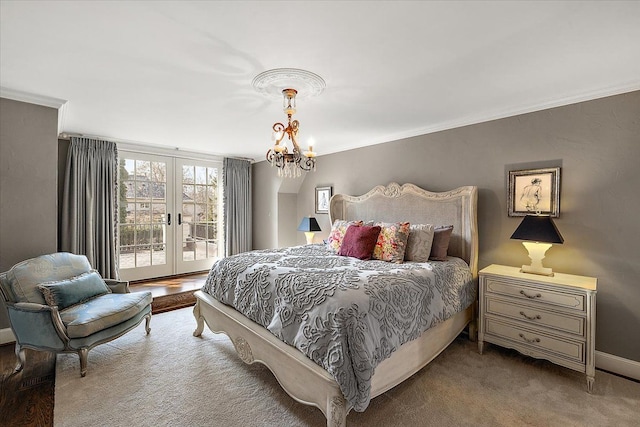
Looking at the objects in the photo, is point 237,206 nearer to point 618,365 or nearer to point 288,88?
point 288,88

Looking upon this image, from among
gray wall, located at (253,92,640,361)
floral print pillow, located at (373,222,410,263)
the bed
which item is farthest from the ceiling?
floral print pillow, located at (373,222,410,263)

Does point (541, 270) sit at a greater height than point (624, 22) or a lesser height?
lesser

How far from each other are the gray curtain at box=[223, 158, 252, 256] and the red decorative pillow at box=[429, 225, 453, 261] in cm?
397

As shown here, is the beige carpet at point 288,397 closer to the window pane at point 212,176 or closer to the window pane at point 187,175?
the window pane at point 187,175

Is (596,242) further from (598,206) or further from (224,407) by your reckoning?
(224,407)

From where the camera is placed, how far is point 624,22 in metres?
1.60

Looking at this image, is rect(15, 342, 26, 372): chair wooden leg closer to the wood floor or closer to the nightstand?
the wood floor

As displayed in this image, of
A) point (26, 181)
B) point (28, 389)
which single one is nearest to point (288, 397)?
point (28, 389)

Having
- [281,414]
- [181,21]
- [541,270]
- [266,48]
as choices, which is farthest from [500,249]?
[181,21]

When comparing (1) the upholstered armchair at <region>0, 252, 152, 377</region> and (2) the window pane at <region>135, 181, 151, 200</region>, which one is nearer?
(1) the upholstered armchair at <region>0, 252, 152, 377</region>

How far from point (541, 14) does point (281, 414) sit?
111 inches

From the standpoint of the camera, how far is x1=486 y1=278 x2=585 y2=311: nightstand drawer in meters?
2.22

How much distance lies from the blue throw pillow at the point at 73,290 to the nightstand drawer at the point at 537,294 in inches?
148

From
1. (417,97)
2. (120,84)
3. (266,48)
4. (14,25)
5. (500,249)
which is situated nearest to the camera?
(14,25)
